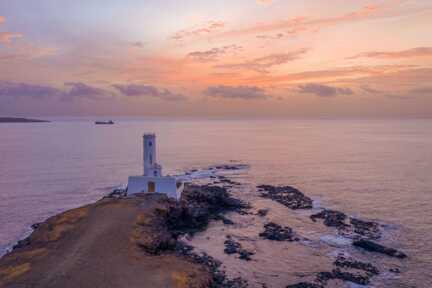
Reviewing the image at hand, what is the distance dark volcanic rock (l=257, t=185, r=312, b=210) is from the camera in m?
44.9

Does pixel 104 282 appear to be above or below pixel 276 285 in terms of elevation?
above

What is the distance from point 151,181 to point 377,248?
80.2 feet

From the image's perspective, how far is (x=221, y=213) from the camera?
136ft

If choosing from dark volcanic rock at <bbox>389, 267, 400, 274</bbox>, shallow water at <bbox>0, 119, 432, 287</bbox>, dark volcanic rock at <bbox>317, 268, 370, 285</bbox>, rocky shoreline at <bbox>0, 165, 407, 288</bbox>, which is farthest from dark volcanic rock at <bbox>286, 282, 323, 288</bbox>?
dark volcanic rock at <bbox>389, 267, 400, 274</bbox>

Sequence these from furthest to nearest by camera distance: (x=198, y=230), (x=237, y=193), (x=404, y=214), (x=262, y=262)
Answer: (x=237, y=193), (x=404, y=214), (x=198, y=230), (x=262, y=262)

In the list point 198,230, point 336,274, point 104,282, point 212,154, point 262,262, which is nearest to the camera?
point 104,282

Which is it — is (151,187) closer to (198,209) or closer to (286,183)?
(198,209)

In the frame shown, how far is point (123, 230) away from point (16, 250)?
8358 millimetres

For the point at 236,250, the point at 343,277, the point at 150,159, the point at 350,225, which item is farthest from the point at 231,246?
the point at 150,159

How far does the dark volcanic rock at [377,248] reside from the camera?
95.8 feet

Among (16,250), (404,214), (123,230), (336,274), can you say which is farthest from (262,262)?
(404,214)

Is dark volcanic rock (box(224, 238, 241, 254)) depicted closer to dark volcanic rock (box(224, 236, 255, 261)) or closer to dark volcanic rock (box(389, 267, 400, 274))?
dark volcanic rock (box(224, 236, 255, 261))

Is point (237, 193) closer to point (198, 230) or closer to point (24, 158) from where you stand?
point (198, 230)

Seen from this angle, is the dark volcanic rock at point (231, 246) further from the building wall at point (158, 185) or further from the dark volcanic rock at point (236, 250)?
the building wall at point (158, 185)
